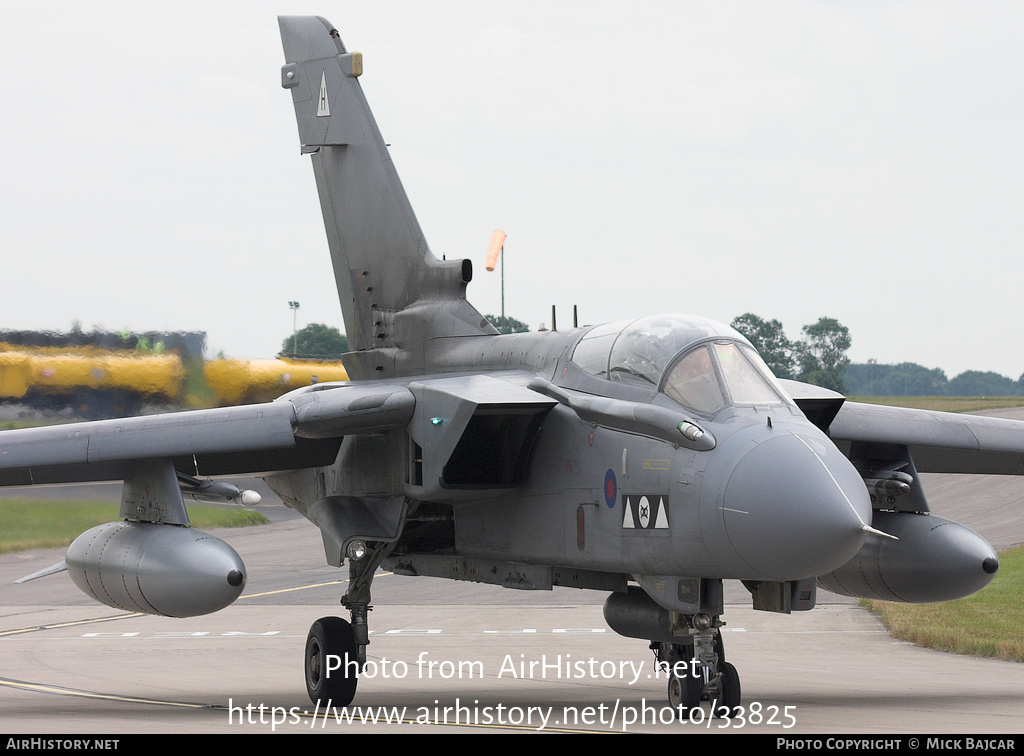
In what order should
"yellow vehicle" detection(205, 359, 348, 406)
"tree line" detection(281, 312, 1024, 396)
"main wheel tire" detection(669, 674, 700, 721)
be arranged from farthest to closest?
"tree line" detection(281, 312, 1024, 396) < "yellow vehicle" detection(205, 359, 348, 406) < "main wheel tire" detection(669, 674, 700, 721)

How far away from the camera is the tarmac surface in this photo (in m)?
11.2

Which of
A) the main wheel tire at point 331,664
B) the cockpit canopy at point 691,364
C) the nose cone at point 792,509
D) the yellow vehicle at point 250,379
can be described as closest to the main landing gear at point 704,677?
the nose cone at point 792,509

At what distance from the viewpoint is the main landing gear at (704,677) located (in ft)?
32.9

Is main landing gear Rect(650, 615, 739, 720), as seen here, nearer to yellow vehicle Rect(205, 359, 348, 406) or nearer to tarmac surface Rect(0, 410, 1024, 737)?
tarmac surface Rect(0, 410, 1024, 737)

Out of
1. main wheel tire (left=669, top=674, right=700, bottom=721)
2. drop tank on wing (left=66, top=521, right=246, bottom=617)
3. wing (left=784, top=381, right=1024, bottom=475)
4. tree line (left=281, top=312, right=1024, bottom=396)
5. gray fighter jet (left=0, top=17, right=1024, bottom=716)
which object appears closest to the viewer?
gray fighter jet (left=0, top=17, right=1024, bottom=716)

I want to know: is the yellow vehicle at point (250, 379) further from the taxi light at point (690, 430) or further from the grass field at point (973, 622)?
the taxi light at point (690, 430)

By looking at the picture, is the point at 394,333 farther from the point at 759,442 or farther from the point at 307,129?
the point at 759,442

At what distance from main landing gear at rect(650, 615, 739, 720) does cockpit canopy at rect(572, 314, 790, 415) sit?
1723 mm

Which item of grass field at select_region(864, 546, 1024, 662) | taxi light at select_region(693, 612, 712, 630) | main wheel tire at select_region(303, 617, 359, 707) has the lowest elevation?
grass field at select_region(864, 546, 1024, 662)

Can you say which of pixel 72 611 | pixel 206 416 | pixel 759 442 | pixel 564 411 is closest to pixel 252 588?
pixel 72 611

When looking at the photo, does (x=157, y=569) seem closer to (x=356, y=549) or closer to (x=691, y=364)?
(x=356, y=549)

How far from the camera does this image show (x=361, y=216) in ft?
49.6

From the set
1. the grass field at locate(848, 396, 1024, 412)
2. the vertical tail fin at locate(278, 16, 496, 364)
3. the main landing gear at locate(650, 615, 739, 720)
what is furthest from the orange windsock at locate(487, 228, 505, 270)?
the grass field at locate(848, 396, 1024, 412)

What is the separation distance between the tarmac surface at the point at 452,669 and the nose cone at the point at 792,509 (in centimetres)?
164
